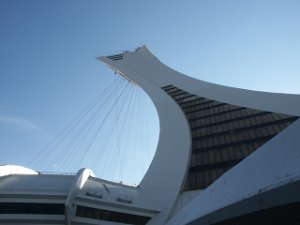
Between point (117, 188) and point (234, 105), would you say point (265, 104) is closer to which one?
point (234, 105)

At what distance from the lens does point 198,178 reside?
2184cm

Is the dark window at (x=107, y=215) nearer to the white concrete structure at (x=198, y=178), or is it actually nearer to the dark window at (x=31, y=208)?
the white concrete structure at (x=198, y=178)

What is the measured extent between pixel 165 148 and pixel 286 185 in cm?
2345

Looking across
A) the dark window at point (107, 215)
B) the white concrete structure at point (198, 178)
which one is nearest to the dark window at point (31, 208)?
the white concrete structure at point (198, 178)

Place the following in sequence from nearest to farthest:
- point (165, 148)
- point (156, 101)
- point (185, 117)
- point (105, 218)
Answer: point (105, 218) → point (165, 148) → point (185, 117) → point (156, 101)

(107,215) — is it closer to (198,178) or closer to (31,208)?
(31,208)

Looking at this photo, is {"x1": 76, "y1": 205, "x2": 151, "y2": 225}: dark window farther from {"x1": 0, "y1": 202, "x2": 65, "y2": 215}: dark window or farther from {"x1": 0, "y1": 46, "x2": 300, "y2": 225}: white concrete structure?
{"x1": 0, "y1": 202, "x2": 65, "y2": 215}: dark window

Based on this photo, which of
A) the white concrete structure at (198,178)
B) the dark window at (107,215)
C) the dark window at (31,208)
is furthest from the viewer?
the dark window at (31,208)

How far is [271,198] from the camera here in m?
4.35

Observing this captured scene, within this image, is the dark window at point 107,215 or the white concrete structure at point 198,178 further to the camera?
the dark window at point 107,215

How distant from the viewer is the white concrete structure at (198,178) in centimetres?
489

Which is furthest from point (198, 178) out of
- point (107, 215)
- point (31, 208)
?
point (31, 208)

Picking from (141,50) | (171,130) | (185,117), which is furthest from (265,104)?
(141,50)

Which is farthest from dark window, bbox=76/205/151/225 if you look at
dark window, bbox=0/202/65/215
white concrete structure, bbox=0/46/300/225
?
dark window, bbox=0/202/65/215
